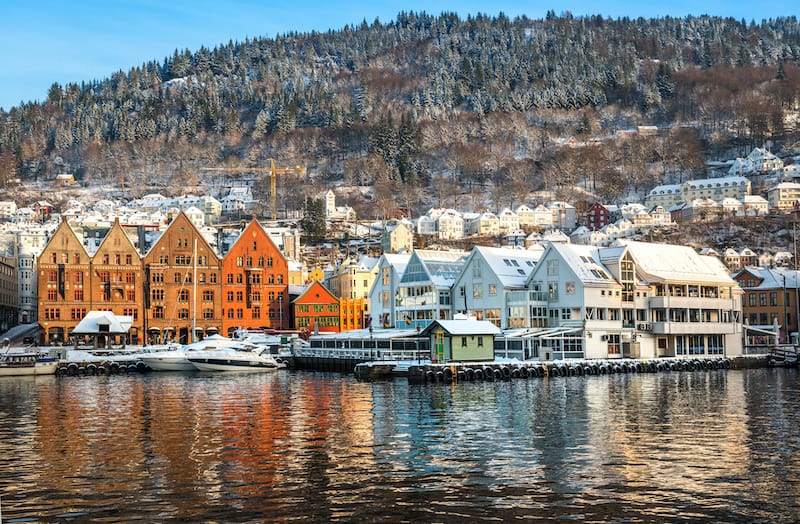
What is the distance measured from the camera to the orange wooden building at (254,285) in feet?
419

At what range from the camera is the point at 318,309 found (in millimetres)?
127500

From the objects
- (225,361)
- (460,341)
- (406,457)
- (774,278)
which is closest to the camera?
(406,457)

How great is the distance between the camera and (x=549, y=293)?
88.5 m

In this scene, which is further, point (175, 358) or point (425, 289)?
point (425, 289)

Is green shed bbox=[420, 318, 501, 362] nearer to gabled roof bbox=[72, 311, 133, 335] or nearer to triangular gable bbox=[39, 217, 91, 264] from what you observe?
gabled roof bbox=[72, 311, 133, 335]

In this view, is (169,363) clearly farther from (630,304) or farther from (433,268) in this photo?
(630,304)

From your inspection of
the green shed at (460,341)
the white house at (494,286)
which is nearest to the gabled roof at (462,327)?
the green shed at (460,341)

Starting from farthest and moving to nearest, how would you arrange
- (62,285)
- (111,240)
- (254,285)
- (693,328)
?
(254,285) → (111,240) → (62,285) → (693,328)

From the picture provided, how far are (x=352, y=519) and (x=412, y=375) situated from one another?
154 feet

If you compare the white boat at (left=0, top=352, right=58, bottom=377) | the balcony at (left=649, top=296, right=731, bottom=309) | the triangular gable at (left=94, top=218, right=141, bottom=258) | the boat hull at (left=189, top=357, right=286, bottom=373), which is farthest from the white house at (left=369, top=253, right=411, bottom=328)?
the triangular gable at (left=94, top=218, right=141, bottom=258)

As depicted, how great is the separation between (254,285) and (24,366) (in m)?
47.6

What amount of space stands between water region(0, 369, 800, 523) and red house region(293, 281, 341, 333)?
67914 mm

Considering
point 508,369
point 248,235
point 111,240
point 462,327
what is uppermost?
point 248,235

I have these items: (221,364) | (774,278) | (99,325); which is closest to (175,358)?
(221,364)
